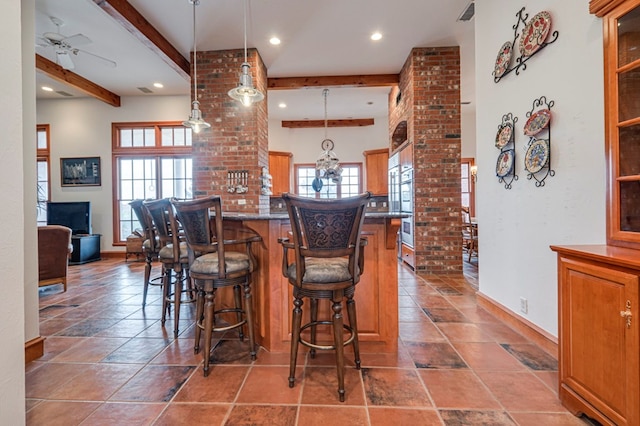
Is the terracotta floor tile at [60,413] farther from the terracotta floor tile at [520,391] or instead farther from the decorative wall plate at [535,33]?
the decorative wall plate at [535,33]

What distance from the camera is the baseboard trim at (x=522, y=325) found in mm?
2024

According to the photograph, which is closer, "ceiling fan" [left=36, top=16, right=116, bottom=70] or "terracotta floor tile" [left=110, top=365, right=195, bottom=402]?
"terracotta floor tile" [left=110, top=365, right=195, bottom=402]

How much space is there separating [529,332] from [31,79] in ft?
13.1

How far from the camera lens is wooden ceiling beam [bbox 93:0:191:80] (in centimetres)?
321

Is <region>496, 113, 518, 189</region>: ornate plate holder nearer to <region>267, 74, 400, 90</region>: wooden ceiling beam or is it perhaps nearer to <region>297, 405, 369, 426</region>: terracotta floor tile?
<region>297, 405, 369, 426</region>: terracotta floor tile

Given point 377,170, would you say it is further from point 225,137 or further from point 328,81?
point 225,137

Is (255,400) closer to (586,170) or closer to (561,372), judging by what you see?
(561,372)

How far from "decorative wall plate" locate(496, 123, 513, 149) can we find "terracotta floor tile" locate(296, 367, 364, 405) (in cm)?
216

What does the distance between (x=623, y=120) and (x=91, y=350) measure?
11.8ft

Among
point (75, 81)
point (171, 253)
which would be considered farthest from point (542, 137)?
point (75, 81)

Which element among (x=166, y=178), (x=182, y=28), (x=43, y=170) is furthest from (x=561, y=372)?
(x=43, y=170)

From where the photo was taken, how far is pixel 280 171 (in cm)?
787

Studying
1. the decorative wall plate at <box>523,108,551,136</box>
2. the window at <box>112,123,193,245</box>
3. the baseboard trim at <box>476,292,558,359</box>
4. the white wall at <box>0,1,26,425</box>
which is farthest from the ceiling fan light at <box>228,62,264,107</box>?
the window at <box>112,123,193,245</box>

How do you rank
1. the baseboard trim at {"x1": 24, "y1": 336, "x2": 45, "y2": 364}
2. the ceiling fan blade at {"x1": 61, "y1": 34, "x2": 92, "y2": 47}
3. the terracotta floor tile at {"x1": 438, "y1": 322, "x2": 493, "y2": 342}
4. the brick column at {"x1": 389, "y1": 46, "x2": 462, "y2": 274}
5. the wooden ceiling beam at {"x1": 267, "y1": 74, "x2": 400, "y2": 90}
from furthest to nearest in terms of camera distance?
the wooden ceiling beam at {"x1": 267, "y1": 74, "x2": 400, "y2": 90} < the brick column at {"x1": 389, "y1": 46, "x2": 462, "y2": 274} < the ceiling fan blade at {"x1": 61, "y1": 34, "x2": 92, "y2": 47} < the terracotta floor tile at {"x1": 438, "y1": 322, "x2": 493, "y2": 342} < the baseboard trim at {"x1": 24, "y1": 336, "x2": 45, "y2": 364}
